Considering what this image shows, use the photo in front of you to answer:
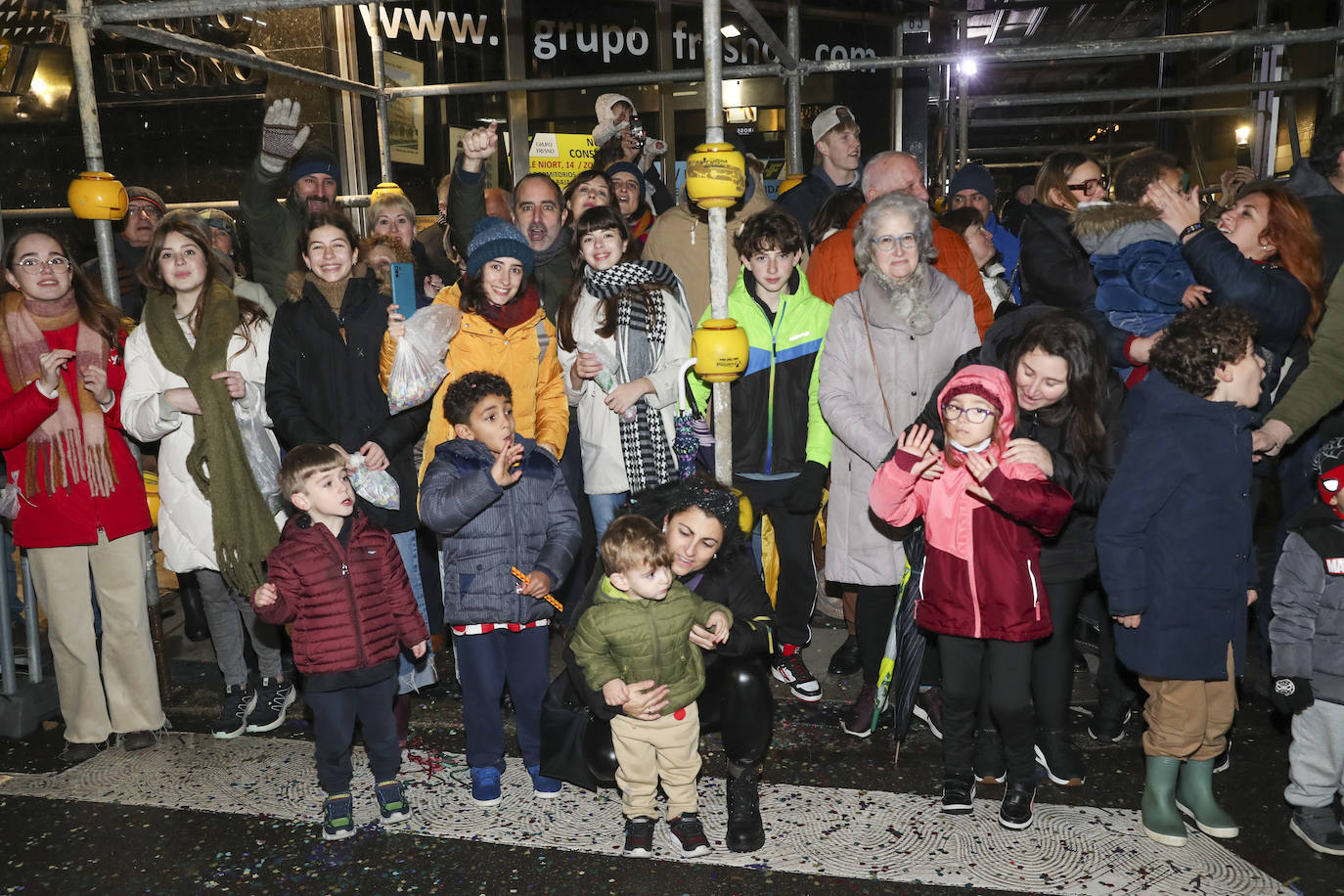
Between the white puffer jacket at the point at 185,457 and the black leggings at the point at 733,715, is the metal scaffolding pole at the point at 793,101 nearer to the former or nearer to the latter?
the white puffer jacket at the point at 185,457

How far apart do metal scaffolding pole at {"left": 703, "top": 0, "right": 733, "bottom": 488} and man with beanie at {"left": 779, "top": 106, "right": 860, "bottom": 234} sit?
2.09 meters

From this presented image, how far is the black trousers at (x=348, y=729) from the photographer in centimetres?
351

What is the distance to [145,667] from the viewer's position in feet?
14.1

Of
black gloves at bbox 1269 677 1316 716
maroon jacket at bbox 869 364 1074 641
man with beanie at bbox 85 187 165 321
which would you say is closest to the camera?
black gloves at bbox 1269 677 1316 716

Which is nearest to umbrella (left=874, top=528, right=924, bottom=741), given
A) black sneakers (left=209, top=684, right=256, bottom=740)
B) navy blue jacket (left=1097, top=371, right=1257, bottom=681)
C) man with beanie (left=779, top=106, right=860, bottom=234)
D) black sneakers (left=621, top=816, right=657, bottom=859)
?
navy blue jacket (left=1097, top=371, right=1257, bottom=681)

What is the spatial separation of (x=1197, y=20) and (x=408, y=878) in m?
14.0

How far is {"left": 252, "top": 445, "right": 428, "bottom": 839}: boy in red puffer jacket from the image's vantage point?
3.46 m

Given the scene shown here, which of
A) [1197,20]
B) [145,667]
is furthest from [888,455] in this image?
[1197,20]

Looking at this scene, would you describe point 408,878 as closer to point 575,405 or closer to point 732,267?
point 575,405

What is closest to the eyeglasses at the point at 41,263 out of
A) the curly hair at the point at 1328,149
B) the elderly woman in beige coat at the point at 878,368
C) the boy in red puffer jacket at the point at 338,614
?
the boy in red puffer jacket at the point at 338,614

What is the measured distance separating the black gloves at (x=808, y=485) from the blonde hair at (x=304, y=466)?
179 centimetres

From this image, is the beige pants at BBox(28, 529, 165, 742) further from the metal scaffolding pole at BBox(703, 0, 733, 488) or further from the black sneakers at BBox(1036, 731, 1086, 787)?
the black sneakers at BBox(1036, 731, 1086, 787)

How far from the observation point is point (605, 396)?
4340 millimetres

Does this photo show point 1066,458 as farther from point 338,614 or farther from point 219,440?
point 219,440
